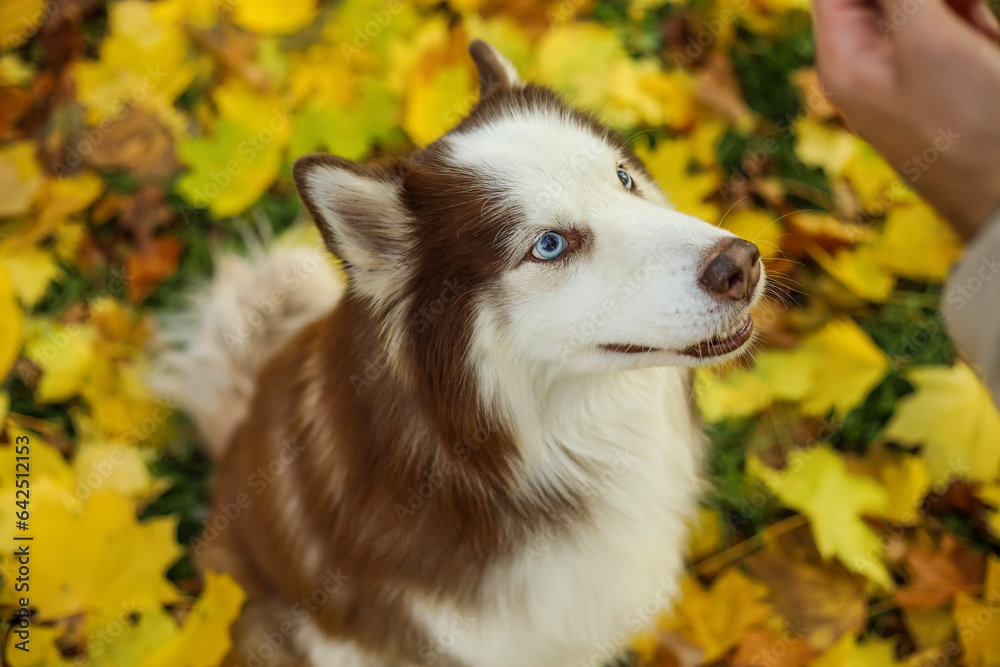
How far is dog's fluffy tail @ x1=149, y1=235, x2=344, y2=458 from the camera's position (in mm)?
2357

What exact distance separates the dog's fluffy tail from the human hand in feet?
5.37

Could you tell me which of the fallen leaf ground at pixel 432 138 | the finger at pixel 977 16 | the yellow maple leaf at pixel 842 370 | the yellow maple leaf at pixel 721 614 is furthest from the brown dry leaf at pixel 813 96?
the yellow maple leaf at pixel 721 614

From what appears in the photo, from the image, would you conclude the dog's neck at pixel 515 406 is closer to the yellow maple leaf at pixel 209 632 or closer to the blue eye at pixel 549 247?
the blue eye at pixel 549 247

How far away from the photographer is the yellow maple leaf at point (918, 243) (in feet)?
7.80

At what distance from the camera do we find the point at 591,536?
5.64 feet

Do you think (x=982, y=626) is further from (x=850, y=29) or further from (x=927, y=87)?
(x=850, y=29)

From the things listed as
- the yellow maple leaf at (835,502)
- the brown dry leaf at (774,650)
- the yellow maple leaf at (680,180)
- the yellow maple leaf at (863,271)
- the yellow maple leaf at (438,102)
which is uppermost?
the yellow maple leaf at (438,102)

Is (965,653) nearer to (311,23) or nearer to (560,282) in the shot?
(560,282)

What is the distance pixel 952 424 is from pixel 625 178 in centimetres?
132

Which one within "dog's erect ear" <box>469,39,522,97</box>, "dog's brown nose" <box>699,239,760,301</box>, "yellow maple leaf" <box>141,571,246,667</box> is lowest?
"yellow maple leaf" <box>141,571,246,667</box>

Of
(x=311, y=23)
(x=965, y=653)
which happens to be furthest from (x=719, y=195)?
(x=311, y=23)

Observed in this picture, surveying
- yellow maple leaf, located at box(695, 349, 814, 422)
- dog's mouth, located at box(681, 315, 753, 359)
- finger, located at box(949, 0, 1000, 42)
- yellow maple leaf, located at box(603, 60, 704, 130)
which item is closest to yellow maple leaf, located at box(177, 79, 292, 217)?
yellow maple leaf, located at box(603, 60, 704, 130)

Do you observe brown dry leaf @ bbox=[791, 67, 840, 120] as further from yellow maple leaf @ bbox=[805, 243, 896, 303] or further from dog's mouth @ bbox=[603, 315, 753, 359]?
dog's mouth @ bbox=[603, 315, 753, 359]

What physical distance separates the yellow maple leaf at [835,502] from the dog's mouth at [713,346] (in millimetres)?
907
